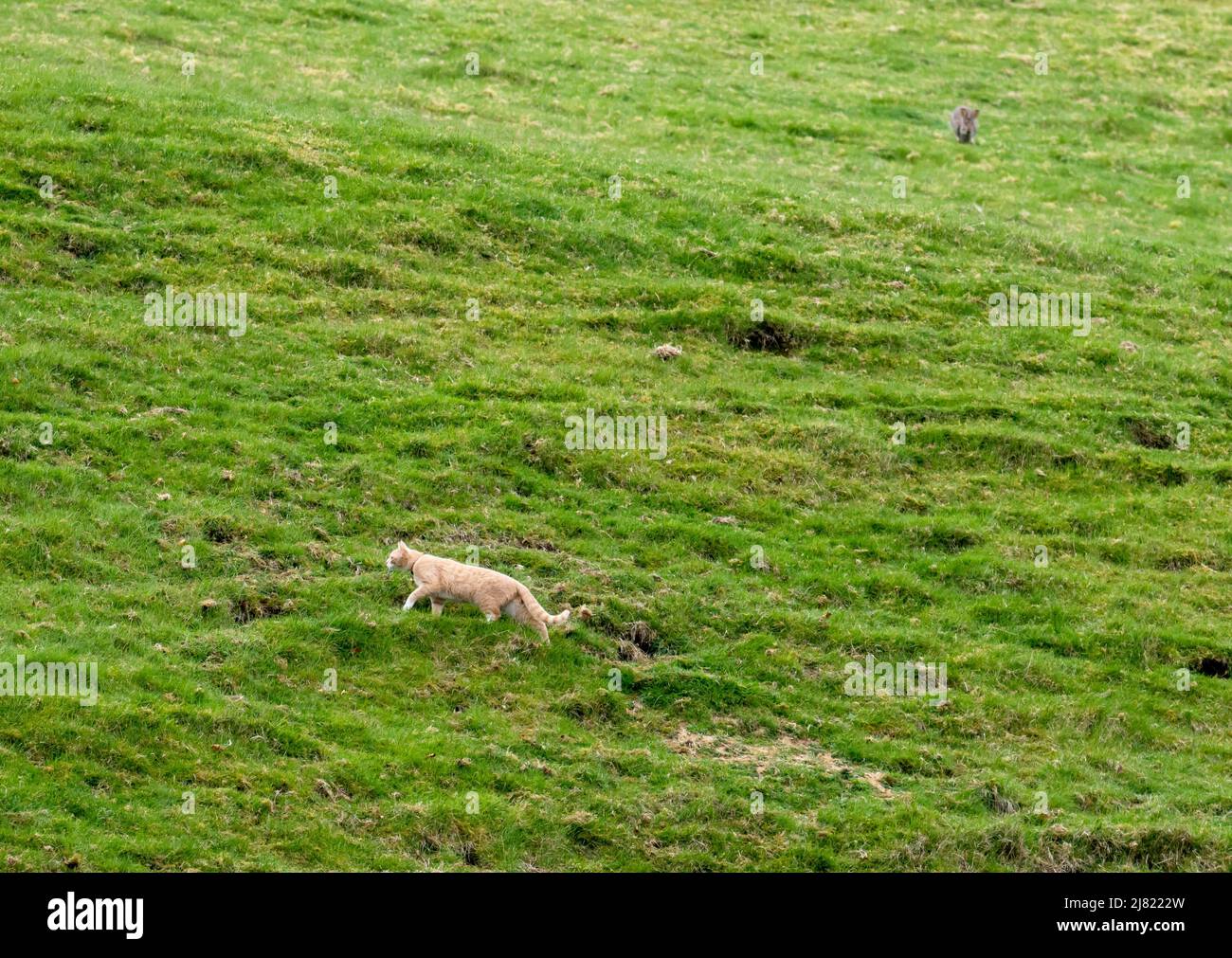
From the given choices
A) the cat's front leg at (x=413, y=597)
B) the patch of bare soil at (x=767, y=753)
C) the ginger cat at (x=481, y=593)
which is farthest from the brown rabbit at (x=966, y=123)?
the cat's front leg at (x=413, y=597)

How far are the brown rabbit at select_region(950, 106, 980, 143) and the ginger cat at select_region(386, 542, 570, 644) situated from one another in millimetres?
31133

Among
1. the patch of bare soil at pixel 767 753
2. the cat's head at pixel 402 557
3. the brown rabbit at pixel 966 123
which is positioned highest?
the brown rabbit at pixel 966 123

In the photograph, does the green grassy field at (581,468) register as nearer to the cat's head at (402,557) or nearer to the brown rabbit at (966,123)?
the cat's head at (402,557)

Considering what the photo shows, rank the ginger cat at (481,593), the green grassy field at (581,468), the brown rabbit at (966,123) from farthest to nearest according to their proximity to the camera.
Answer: the brown rabbit at (966,123)
the ginger cat at (481,593)
the green grassy field at (581,468)

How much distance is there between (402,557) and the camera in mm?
22797

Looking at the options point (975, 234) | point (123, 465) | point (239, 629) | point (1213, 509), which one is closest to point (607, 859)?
point (239, 629)

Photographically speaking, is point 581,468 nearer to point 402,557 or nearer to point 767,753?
point 402,557

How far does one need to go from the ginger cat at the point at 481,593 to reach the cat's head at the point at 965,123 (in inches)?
1226

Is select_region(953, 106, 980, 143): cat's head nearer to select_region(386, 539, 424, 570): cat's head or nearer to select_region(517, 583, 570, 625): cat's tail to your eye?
select_region(517, 583, 570, 625): cat's tail

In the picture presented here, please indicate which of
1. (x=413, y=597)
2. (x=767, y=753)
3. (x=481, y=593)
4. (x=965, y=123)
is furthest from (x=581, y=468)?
(x=965, y=123)

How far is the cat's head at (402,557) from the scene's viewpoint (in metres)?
22.7

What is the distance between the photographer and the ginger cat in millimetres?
22219

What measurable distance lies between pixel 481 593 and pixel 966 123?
3189 centimetres
